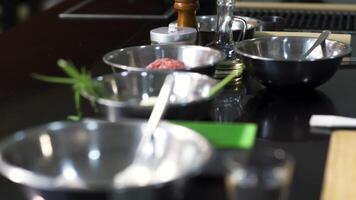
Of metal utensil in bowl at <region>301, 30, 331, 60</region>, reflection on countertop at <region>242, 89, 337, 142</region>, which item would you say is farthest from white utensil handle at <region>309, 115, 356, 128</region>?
metal utensil in bowl at <region>301, 30, 331, 60</region>

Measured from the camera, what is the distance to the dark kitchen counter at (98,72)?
0.88 metres

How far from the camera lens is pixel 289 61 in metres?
1.10

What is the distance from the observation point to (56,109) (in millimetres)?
1105

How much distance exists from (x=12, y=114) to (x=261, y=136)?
0.37 metres

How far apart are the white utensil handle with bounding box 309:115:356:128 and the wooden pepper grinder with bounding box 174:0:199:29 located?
0.37 meters

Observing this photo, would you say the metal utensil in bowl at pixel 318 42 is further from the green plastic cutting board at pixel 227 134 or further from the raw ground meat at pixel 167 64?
the green plastic cutting board at pixel 227 134

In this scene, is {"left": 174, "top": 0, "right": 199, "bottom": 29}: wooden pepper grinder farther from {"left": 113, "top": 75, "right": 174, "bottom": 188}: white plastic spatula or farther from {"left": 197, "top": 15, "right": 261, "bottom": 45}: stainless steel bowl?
{"left": 113, "top": 75, "right": 174, "bottom": 188}: white plastic spatula

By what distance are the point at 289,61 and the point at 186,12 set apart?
271 millimetres

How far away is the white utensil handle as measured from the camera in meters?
1.00

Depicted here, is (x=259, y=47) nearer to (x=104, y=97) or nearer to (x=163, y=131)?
(x=104, y=97)

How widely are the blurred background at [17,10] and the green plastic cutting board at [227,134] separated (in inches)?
77.9

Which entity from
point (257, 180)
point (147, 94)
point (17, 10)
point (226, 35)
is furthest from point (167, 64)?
point (17, 10)

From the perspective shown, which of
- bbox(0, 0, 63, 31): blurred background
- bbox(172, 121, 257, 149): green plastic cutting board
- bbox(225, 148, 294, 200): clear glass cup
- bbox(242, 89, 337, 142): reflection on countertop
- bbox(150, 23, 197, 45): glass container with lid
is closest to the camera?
bbox(225, 148, 294, 200): clear glass cup

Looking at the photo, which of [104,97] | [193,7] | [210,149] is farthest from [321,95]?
[210,149]
